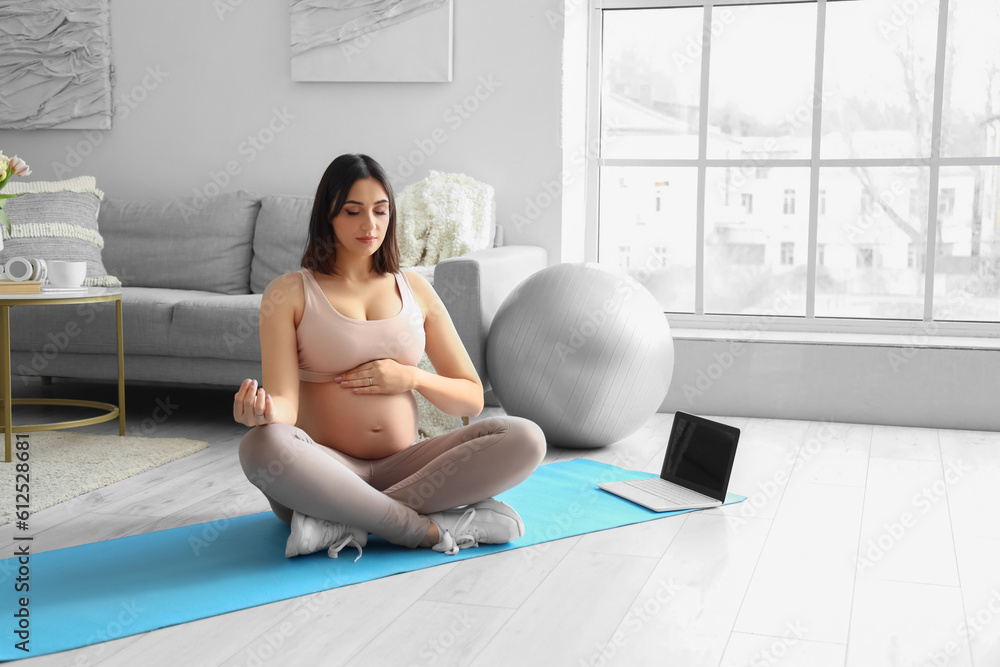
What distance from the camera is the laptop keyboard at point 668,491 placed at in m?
2.51

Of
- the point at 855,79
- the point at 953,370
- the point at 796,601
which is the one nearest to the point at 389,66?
the point at 855,79

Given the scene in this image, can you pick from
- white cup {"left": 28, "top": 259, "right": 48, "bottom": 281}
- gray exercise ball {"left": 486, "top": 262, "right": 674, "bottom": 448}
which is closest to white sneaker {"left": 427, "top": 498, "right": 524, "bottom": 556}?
gray exercise ball {"left": 486, "top": 262, "right": 674, "bottom": 448}

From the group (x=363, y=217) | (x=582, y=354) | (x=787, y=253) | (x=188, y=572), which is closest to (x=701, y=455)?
(x=582, y=354)

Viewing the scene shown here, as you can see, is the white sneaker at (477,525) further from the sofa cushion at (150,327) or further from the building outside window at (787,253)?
the building outside window at (787,253)

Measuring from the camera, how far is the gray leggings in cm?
194

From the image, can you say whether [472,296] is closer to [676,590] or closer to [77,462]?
[77,462]

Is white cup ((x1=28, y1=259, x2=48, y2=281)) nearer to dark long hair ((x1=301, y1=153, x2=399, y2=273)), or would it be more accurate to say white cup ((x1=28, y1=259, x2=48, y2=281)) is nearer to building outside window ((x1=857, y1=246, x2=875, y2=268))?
dark long hair ((x1=301, y1=153, x2=399, y2=273))

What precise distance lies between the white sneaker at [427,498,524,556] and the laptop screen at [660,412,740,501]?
630 mm

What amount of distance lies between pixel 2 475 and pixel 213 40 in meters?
2.25

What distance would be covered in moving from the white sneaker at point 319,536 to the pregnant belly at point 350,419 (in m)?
0.19

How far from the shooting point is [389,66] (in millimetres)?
4027

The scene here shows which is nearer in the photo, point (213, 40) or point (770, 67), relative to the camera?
point (770, 67)

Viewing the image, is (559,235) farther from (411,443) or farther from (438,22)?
(411,443)

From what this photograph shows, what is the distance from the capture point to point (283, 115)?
4207mm
